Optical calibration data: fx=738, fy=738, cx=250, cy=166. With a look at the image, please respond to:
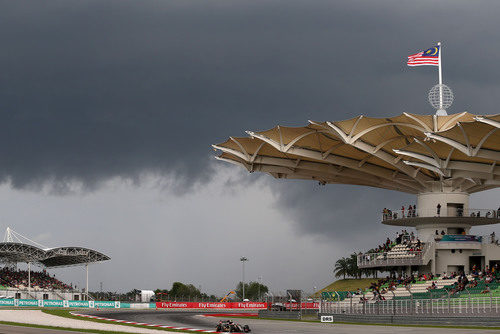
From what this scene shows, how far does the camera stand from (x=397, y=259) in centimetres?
7081

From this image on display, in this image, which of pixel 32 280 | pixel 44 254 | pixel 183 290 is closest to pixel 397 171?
pixel 44 254

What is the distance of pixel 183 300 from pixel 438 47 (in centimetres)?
5043

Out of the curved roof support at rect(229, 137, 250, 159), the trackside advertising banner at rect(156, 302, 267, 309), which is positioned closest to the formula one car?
the curved roof support at rect(229, 137, 250, 159)

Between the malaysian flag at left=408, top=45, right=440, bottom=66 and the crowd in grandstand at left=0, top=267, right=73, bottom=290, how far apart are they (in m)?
62.4

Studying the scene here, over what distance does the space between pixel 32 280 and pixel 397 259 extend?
58.7 metres

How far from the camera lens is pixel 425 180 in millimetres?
70500

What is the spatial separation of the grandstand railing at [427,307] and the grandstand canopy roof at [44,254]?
50.6 m

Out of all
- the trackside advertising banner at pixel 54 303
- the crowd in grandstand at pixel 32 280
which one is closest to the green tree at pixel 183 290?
the crowd in grandstand at pixel 32 280

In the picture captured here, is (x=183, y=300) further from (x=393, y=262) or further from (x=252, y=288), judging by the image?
(x=252, y=288)

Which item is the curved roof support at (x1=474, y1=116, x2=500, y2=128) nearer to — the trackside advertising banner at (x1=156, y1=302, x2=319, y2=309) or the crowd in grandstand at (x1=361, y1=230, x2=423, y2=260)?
the crowd in grandstand at (x1=361, y1=230, x2=423, y2=260)

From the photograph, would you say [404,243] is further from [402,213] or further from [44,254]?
[44,254]

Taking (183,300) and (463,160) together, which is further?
(183,300)

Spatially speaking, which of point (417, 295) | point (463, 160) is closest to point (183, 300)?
point (417, 295)

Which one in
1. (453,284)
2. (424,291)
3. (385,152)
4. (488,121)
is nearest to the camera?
(488,121)
